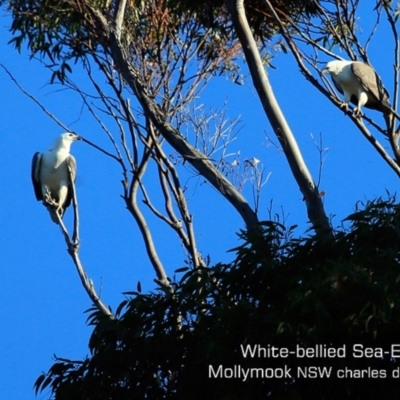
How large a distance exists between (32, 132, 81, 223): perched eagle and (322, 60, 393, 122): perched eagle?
266 centimetres

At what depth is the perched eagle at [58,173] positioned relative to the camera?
462 inches

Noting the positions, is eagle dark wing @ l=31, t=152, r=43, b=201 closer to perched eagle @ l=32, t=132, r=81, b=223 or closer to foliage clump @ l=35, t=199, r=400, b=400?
perched eagle @ l=32, t=132, r=81, b=223

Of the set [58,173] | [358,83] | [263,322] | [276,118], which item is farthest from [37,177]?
[263,322]

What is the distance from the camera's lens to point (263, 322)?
5949mm

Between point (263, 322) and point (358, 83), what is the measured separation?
185 inches

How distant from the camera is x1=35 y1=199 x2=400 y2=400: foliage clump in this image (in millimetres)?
5809

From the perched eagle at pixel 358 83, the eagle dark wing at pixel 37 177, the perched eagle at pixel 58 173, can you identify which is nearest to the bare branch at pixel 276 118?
the perched eagle at pixel 358 83

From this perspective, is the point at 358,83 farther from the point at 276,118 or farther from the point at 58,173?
the point at 58,173

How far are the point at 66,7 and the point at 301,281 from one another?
15.9 feet

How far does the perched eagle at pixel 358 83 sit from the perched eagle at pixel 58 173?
2.66 metres

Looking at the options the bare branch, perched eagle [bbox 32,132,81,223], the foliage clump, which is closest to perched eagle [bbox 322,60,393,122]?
the bare branch

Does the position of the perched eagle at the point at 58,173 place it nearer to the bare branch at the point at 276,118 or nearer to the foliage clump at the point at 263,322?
the bare branch at the point at 276,118

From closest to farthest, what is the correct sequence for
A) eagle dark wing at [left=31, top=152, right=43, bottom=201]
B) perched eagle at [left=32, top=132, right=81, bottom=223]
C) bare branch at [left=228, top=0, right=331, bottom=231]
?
bare branch at [left=228, top=0, right=331, bottom=231] < perched eagle at [left=32, top=132, right=81, bottom=223] < eagle dark wing at [left=31, top=152, right=43, bottom=201]

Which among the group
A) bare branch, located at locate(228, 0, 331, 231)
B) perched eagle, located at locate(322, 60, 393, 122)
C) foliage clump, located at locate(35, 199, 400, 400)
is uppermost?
perched eagle, located at locate(322, 60, 393, 122)
